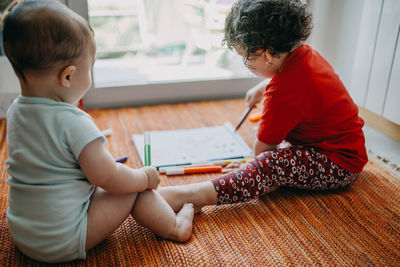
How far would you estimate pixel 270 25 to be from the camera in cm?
84

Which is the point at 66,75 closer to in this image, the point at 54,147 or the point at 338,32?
the point at 54,147

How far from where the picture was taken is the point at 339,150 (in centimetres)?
90

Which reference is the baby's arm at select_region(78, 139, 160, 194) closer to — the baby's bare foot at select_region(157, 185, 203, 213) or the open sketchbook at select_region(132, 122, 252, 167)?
the baby's bare foot at select_region(157, 185, 203, 213)

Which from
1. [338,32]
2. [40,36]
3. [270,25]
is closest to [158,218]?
[40,36]

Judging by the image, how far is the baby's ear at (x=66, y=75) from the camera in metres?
0.61

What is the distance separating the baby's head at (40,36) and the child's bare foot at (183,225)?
38 cm

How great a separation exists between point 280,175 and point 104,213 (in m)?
0.42

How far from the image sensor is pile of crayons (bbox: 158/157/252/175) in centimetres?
101

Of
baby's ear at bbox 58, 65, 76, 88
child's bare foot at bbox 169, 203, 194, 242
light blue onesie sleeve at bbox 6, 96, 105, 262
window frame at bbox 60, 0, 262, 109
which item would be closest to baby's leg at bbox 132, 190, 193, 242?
child's bare foot at bbox 169, 203, 194, 242

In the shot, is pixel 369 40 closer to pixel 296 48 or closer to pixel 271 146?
pixel 296 48

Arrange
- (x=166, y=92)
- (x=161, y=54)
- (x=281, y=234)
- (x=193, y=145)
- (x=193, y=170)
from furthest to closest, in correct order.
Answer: (x=161, y=54) < (x=166, y=92) < (x=193, y=145) < (x=193, y=170) < (x=281, y=234)

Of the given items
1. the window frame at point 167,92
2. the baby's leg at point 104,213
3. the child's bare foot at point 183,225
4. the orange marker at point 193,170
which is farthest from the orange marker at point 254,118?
the baby's leg at point 104,213

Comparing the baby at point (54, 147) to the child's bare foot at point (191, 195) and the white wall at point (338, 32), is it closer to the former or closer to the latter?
the child's bare foot at point (191, 195)

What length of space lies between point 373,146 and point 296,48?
1.67 feet
